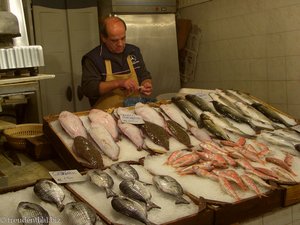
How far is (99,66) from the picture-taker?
3576 mm

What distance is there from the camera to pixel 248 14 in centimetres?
434

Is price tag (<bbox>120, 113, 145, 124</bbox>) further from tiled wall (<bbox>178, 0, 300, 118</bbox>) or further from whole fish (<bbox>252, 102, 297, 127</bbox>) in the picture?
tiled wall (<bbox>178, 0, 300, 118</bbox>)

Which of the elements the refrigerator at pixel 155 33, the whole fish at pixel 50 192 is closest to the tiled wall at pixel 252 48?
the refrigerator at pixel 155 33

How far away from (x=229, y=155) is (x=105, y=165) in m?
0.70

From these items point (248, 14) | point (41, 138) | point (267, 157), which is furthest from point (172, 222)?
point (248, 14)

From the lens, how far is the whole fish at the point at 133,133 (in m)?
2.13

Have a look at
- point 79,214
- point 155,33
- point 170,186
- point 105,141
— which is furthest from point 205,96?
point 155,33

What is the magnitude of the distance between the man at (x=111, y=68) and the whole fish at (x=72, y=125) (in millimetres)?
1027

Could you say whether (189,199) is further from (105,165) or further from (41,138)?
(41,138)

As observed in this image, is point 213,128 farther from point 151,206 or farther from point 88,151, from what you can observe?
point 151,206

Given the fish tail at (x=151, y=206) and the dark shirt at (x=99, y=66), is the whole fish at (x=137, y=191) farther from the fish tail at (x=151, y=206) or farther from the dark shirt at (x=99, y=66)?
the dark shirt at (x=99, y=66)

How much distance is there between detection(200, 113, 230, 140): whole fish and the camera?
7.63 feet

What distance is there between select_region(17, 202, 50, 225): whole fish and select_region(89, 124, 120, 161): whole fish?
2.09 ft

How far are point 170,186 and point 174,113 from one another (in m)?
0.92
